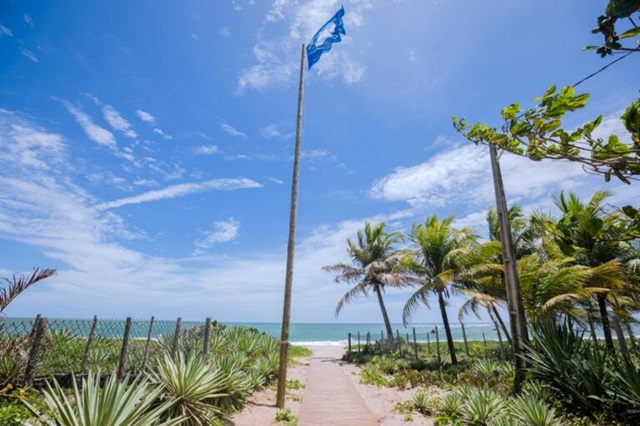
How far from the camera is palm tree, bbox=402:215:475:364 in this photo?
15.4 metres

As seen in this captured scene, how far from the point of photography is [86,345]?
952 centimetres

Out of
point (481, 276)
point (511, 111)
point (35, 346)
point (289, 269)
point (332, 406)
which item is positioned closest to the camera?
point (511, 111)

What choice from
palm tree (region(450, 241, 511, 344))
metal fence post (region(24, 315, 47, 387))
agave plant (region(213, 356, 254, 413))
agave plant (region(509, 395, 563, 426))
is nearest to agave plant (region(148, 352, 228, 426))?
agave plant (region(213, 356, 254, 413))

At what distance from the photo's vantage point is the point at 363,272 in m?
21.1

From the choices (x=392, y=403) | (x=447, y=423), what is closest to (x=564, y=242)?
(x=447, y=423)

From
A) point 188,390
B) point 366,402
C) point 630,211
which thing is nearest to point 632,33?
point 630,211

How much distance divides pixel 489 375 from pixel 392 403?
3.73 metres

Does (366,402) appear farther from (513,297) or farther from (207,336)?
(207,336)

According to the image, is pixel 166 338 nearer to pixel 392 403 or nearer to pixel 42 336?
pixel 42 336

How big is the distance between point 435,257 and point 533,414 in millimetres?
11374

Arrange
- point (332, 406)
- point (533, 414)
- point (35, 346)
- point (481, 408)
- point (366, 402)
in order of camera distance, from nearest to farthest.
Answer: point (533, 414) → point (481, 408) → point (35, 346) → point (332, 406) → point (366, 402)

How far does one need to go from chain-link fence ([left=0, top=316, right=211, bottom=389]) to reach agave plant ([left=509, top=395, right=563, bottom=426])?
25.4 ft

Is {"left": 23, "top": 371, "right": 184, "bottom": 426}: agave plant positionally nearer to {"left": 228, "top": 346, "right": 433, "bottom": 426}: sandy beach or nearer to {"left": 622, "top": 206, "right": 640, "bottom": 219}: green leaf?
{"left": 228, "top": 346, "right": 433, "bottom": 426}: sandy beach

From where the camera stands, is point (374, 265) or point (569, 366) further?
point (374, 265)
